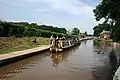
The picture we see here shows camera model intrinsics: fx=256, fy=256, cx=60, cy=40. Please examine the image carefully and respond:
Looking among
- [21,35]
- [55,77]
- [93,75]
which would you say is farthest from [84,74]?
[21,35]

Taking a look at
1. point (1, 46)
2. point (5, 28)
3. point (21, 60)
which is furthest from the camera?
point (5, 28)

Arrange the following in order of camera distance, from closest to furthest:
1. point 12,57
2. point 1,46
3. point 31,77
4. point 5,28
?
1. point 31,77
2. point 12,57
3. point 1,46
4. point 5,28

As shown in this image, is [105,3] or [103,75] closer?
[103,75]

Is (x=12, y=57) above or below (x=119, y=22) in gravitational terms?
below

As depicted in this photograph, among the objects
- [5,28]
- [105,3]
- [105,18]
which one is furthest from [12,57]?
[5,28]

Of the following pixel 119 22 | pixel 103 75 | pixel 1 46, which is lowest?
pixel 103 75

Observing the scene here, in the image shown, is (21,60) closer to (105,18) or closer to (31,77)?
(31,77)

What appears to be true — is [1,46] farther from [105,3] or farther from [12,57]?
[105,3]

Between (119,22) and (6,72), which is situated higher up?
(119,22)

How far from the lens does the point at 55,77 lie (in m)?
15.8

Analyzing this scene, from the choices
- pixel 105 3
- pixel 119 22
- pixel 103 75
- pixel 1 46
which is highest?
pixel 105 3

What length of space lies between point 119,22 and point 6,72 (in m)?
10.6

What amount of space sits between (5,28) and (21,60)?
14505mm

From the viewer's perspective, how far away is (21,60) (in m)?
22.4
